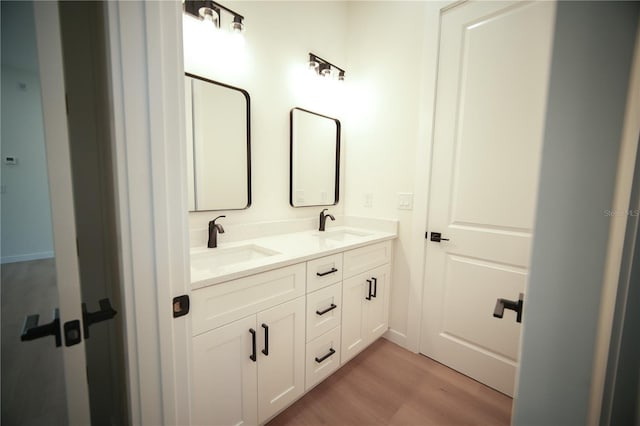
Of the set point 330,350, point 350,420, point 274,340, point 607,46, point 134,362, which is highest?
point 607,46

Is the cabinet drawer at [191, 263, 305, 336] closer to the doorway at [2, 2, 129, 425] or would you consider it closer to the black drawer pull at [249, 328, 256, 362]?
the black drawer pull at [249, 328, 256, 362]

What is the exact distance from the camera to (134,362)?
66 centimetres

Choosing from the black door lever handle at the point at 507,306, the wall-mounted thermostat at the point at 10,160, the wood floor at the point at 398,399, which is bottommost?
the wood floor at the point at 398,399

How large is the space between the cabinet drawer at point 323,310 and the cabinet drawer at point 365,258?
5.6 inches

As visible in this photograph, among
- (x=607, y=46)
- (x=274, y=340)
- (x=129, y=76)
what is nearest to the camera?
(x=607, y=46)

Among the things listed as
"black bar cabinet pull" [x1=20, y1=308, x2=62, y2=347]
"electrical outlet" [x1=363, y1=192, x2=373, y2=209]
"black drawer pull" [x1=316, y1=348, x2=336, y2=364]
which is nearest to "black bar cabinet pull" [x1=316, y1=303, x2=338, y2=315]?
"black drawer pull" [x1=316, y1=348, x2=336, y2=364]

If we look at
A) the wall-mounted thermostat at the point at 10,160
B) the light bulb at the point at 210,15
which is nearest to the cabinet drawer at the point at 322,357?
the wall-mounted thermostat at the point at 10,160

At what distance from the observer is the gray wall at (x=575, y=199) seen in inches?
12.0

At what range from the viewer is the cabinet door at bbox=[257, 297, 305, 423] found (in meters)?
1.21

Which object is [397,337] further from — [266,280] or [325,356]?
[266,280]

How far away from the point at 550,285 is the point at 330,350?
1451 mm

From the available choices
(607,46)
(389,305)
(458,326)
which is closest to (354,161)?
(389,305)

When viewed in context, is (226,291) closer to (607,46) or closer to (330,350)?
(330,350)

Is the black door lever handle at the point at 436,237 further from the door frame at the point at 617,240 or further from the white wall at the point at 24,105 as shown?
the white wall at the point at 24,105
